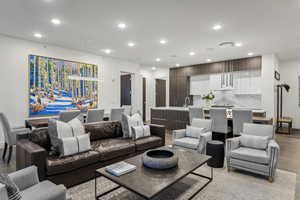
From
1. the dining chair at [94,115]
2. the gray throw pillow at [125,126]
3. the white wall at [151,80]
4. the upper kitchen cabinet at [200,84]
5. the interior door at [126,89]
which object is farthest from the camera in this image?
the white wall at [151,80]

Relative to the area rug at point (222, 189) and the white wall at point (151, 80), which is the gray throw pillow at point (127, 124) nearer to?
the area rug at point (222, 189)

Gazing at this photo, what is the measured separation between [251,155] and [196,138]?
3.71 feet

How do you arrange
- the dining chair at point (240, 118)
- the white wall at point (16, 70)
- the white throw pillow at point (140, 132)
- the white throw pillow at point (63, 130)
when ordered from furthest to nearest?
the white wall at point (16, 70) < the dining chair at point (240, 118) < the white throw pillow at point (140, 132) < the white throw pillow at point (63, 130)

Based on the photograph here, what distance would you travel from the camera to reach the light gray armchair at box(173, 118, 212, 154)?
3.40m

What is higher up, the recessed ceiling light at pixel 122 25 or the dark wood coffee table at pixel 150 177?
the recessed ceiling light at pixel 122 25

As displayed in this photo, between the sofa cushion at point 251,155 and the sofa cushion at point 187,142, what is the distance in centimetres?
70

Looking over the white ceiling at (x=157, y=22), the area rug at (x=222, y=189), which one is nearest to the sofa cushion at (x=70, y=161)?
the area rug at (x=222, y=189)

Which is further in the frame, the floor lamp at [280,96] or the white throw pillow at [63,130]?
the floor lamp at [280,96]

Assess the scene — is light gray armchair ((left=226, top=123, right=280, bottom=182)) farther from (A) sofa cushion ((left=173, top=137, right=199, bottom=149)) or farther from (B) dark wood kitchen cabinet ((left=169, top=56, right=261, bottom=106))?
(B) dark wood kitchen cabinet ((left=169, top=56, right=261, bottom=106))

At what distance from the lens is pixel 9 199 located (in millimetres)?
1211

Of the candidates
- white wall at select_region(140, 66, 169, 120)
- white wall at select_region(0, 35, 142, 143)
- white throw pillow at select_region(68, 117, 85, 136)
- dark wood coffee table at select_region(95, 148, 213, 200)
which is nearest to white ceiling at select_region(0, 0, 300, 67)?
white wall at select_region(0, 35, 142, 143)

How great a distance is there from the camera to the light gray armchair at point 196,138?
3.40 meters

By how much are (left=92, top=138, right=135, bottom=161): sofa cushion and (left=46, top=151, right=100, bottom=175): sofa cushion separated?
0.13 metres

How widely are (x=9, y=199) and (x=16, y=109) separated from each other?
14.5ft
